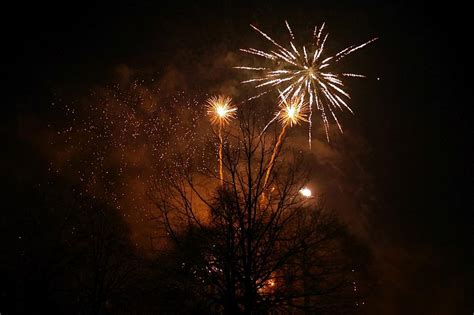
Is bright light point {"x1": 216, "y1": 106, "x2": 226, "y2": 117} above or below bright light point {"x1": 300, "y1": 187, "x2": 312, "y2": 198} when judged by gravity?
above

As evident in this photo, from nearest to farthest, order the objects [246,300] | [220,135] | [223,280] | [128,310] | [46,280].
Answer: [246,300] < [223,280] < [220,135] < [46,280] < [128,310]

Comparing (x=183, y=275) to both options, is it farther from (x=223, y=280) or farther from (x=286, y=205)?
(x=286, y=205)

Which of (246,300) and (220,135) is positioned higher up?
(220,135)

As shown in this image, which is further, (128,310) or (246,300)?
(128,310)

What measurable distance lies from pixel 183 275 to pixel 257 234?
2563 mm

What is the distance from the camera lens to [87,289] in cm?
1798

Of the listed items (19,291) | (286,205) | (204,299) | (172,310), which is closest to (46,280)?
(19,291)

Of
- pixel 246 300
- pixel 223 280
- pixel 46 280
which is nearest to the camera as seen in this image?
pixel 246 300

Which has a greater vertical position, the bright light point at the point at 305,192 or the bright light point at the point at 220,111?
the bright light point at the point at 220,111

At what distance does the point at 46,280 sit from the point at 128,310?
9.95 metres

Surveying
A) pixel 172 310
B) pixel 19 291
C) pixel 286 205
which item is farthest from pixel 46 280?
pixel 286 205

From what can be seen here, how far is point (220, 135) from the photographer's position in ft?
42.2

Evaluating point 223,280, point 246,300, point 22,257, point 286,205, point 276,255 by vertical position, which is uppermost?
point 22,257

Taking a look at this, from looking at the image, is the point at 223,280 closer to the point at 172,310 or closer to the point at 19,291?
the point at 172,310
